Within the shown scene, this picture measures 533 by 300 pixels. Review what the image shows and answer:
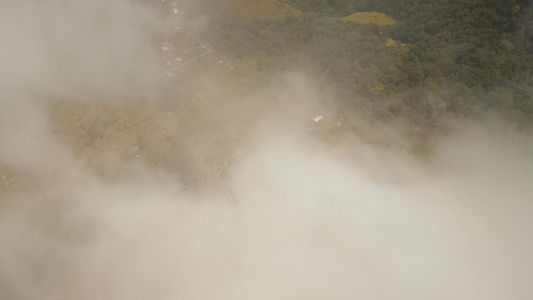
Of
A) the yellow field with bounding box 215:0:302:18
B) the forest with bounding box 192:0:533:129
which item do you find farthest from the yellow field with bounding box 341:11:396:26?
the yellow field with bounding box 215:0:302:18

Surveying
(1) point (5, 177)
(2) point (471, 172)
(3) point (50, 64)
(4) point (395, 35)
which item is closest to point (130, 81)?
(3) point (50, 64)

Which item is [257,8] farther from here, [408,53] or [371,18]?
[408,53]

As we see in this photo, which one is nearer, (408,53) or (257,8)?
(408,53)

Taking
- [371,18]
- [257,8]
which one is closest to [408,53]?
[371,18]

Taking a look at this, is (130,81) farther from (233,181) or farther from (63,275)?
(63,275)

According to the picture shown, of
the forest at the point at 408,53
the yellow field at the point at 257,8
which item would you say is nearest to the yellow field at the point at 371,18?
the forest at the point at 408,53

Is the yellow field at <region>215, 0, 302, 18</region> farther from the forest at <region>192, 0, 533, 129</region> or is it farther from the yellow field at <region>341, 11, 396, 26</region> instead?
the yellow field at <region>341, 11, 396, 26</region>
